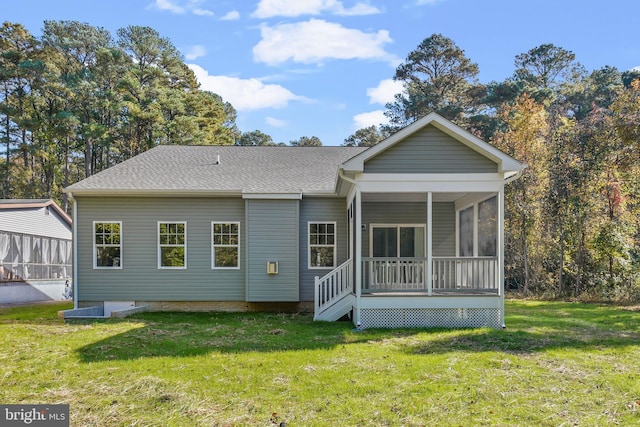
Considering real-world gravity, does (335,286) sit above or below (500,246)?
below

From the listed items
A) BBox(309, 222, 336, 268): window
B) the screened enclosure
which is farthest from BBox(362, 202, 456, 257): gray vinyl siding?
the screened enclosure

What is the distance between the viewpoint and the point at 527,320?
457 inches

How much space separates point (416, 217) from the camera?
14.4m

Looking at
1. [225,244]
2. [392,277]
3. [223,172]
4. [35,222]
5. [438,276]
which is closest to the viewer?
[438,276]

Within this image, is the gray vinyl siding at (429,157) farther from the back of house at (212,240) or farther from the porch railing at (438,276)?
the back of house at (212,240)

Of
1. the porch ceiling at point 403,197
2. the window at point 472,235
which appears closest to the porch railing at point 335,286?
the porch ceiling at point 403,197

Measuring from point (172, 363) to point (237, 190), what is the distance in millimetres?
6770

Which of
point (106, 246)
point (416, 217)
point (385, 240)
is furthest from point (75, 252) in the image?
point (416, 217)

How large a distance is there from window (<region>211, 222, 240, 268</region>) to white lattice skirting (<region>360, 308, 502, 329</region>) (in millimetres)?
4674

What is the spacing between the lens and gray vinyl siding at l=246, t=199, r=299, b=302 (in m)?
13.2

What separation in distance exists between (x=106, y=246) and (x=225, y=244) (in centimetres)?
324

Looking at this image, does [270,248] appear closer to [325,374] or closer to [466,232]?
[466,232]

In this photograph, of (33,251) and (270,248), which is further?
(33,251)

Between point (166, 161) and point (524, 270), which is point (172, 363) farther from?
point (524, 270)
